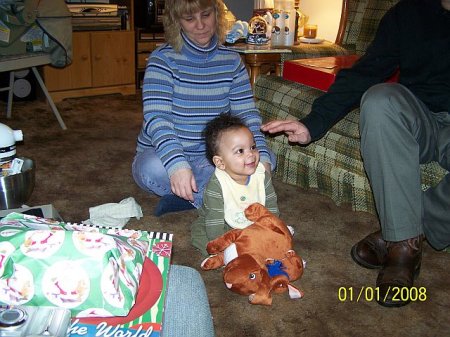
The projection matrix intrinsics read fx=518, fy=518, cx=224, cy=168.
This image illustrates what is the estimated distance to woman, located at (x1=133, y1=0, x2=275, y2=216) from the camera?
5.53 ft

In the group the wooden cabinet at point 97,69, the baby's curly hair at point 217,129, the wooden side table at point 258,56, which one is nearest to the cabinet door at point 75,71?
the wooden cabinet at point 97,69

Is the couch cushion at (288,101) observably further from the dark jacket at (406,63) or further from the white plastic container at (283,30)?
the white plastic container at (283,30)

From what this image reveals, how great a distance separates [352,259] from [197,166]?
2.00 feet

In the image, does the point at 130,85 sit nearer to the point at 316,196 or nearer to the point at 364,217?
the point at 316,196

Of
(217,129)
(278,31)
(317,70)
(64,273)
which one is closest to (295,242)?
(217,129)

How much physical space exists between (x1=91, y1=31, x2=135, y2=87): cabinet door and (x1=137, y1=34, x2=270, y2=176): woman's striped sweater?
1996 millimetres

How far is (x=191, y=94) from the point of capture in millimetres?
1778

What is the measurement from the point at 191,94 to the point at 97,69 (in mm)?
2126

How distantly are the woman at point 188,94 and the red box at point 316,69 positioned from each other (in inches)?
15.6

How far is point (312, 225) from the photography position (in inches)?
72.4

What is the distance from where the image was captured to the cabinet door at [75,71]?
11.5 feet

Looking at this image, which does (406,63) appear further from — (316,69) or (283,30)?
(283,30)
